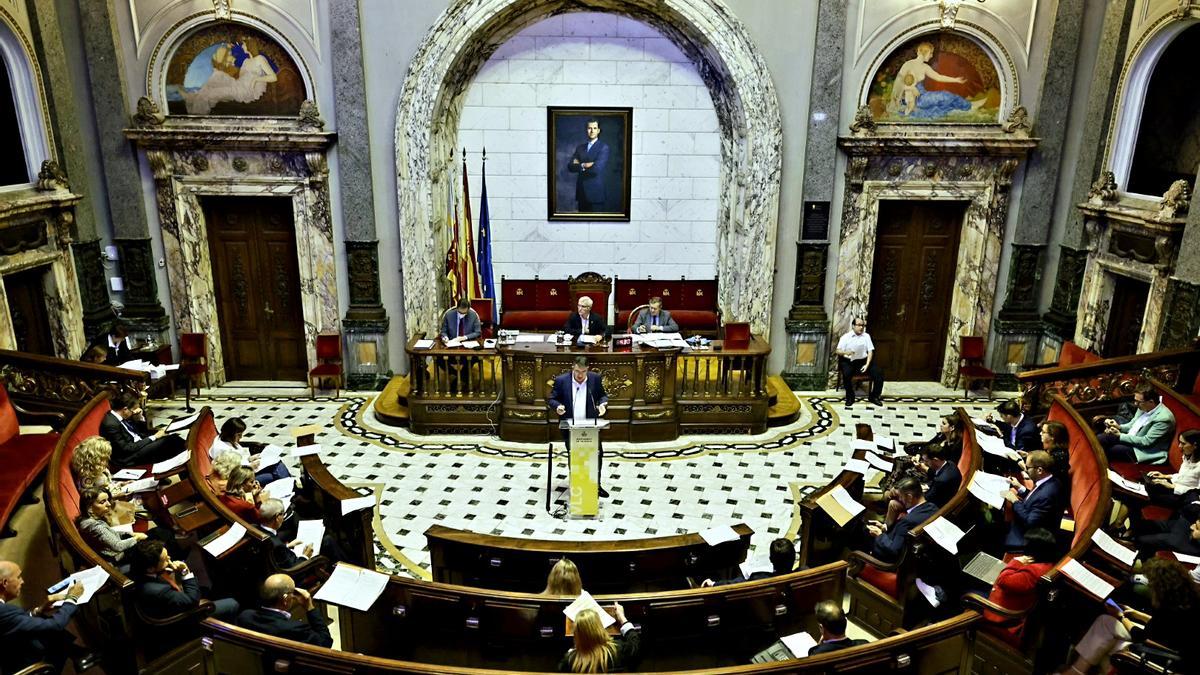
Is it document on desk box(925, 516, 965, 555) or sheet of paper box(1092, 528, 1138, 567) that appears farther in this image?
document on desk box(925, 516, 965, 555)

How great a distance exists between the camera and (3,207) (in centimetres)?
822

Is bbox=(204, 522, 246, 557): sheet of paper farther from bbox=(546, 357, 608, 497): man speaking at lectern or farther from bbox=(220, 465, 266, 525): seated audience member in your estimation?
bbox=(546, 357, 608, 497): man speaking at lectern

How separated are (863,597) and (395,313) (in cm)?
747

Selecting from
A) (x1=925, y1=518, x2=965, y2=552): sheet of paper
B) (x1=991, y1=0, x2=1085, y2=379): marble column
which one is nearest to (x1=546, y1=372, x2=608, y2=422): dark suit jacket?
(x1=925, y1=518, x2=965, y2=552): sheet of paper

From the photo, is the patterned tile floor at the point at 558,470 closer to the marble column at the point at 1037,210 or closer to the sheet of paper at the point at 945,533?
the marble column at the point at 1037,210

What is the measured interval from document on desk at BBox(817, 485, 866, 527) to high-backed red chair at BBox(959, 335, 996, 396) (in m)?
5.91

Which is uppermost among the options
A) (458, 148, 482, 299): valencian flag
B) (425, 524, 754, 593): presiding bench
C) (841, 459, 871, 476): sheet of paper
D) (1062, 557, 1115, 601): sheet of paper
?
(458, 148, 482, 299): valencian flag

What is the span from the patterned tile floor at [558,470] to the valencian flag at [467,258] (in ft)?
7.09

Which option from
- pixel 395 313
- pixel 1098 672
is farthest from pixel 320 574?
pixel 395 313

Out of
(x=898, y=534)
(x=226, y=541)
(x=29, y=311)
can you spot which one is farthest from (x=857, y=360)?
(x=29, y=311)

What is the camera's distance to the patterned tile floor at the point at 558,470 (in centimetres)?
732

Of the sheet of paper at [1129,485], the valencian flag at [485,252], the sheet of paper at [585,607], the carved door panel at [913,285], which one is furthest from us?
the valencian flag at [485,252]

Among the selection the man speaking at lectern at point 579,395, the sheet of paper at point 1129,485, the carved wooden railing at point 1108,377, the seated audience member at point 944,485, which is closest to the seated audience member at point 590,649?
the seated audience member at point 944,485

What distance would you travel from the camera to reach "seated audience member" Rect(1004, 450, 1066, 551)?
5.34 m
